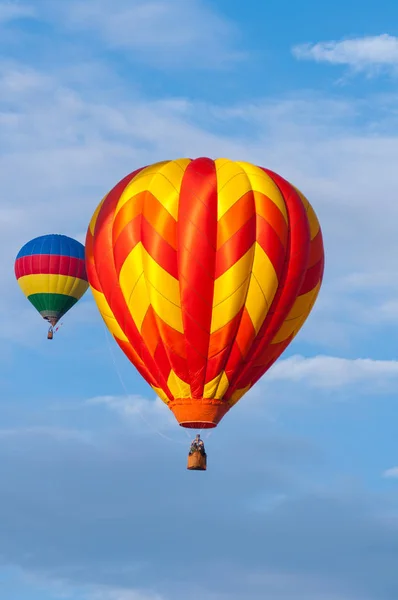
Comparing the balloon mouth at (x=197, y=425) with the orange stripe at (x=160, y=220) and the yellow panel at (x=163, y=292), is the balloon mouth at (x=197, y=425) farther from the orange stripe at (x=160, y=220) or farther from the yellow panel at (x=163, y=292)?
the orange stripe at (x=160, y=220)

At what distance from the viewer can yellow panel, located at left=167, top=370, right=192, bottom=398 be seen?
4478cm

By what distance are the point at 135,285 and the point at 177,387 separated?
2.66 metres

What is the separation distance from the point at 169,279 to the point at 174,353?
1.80 meters

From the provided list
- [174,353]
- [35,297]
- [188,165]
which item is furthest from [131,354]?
[35,297]

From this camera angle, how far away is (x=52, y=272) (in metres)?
57.3

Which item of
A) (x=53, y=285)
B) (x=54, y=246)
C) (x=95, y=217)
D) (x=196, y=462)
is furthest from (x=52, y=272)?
(x=196, y=462)

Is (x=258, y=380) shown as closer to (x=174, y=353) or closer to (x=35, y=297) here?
(x=174, y=353)

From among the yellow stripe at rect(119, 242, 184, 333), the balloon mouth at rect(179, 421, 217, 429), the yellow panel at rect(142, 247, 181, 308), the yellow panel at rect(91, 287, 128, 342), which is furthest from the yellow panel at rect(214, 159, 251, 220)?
the balloon mouth at rect(179, 421, 217, 429)

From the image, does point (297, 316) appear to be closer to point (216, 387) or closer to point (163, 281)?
point (216, 387)

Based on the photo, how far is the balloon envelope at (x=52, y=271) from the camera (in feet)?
188

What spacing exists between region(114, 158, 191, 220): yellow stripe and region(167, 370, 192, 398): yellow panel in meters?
3.84

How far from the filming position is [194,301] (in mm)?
44219

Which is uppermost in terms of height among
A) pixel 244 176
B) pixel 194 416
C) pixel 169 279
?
pixel 244 176

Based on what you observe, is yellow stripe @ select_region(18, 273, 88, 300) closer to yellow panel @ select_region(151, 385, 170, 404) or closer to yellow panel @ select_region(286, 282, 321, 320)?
yellow panel @ select_region(151, 385, 170, 404)
